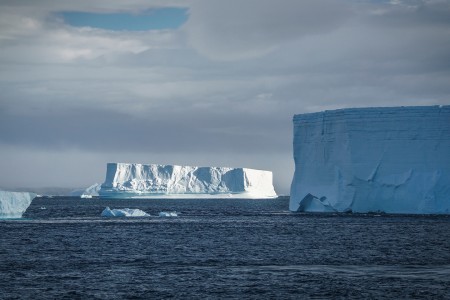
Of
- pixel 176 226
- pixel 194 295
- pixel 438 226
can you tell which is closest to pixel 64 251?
pixel 194 295

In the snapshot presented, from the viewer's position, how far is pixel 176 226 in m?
43.3

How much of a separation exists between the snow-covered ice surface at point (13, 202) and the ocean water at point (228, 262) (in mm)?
3178

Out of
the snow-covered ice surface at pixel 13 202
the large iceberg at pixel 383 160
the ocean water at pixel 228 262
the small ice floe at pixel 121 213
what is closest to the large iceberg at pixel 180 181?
the small ice floe at pixel 121 213

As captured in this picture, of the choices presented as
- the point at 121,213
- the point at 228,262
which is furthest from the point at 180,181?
the point at 228,262

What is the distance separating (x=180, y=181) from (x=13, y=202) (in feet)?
167

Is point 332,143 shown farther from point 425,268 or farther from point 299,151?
point 425,268

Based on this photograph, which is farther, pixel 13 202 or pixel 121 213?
pixel 121 213

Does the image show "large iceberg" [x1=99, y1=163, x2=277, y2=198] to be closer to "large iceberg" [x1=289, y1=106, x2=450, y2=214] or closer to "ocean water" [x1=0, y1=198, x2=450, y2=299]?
"large iceberg" [x1=289, y1=106, x2=450, y2=214]

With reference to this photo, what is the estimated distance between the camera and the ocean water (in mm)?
18766

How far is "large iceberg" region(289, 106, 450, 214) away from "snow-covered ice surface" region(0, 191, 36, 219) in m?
15.9

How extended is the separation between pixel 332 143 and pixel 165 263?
23931mm

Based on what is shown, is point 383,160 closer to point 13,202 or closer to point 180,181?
point 13,202

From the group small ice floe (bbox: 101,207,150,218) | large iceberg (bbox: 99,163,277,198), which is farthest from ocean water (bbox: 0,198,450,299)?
large iceberg (bbox: 99,163,277,198)

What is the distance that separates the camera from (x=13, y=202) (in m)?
45.2
